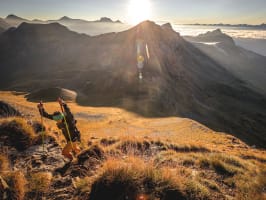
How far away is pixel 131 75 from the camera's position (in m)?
70.0

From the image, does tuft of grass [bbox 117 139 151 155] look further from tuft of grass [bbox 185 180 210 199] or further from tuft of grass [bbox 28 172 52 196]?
tuft of grass [bbox 185 180 210 199]

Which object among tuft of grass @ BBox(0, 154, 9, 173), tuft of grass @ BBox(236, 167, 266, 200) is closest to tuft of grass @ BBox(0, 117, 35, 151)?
tuft of grass @ BBox(0, 154, 9, 173)

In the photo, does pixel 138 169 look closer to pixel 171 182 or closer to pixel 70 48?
pixel 171 182

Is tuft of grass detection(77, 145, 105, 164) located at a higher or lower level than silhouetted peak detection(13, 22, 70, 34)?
lower

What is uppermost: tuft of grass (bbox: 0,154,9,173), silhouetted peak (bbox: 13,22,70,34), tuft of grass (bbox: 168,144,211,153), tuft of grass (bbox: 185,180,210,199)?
silhouetted peak (bbox: 13,22,70,34)

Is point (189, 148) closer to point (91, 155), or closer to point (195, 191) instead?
point (91, 155)

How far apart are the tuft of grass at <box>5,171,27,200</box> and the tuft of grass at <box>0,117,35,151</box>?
328 centimetres

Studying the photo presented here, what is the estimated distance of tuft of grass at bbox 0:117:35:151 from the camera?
27.8ft

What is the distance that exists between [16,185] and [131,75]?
65683mm

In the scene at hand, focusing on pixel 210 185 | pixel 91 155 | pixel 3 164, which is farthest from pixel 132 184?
pixel 3 164

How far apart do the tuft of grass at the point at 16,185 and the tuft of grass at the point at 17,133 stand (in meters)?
3.28

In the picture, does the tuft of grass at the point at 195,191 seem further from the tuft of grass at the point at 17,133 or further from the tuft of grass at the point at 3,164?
the tuft of grass at the point at 17,133

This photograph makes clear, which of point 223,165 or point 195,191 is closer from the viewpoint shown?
point 195,191

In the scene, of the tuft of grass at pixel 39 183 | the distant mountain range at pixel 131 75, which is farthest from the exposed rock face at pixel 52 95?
the tuft of grass at pixel 39 183
